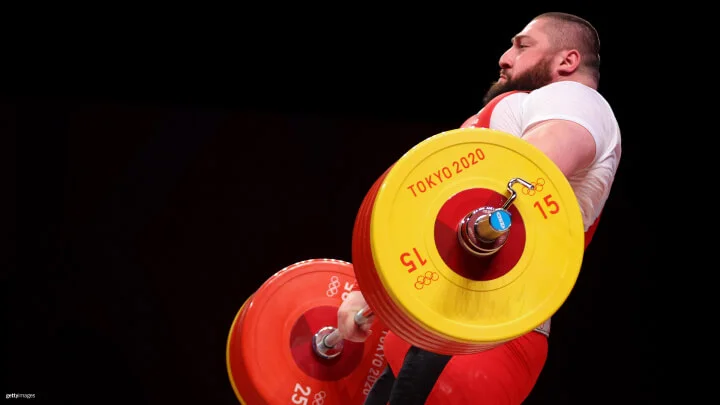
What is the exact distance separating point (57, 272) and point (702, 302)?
2437mm

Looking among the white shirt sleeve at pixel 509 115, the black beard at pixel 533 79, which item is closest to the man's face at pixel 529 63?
the black beard at pixel 533 79

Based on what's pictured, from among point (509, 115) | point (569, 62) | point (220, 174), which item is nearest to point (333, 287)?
point (509, 115)

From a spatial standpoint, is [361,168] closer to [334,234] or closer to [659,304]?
[334,234]

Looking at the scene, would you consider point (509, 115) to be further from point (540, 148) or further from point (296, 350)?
point (296, 350)

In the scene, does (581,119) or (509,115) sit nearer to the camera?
(581,119)

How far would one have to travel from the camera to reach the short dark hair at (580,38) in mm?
1591

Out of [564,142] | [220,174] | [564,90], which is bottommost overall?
[564,142]

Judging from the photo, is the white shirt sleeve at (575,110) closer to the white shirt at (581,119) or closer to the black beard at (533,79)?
the white shirt at (581,119)

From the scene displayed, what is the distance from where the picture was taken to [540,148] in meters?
1.18

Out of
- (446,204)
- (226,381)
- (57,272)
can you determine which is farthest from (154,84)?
(446,204)

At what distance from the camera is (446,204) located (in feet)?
3.55

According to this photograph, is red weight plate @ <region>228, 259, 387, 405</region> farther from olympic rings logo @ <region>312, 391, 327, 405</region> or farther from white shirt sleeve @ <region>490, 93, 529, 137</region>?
white shirt sleeve @ <region>490, 93, 529, 137</region>

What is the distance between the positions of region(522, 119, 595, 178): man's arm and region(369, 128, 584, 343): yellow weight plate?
8cm

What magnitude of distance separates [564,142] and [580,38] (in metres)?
0.53
